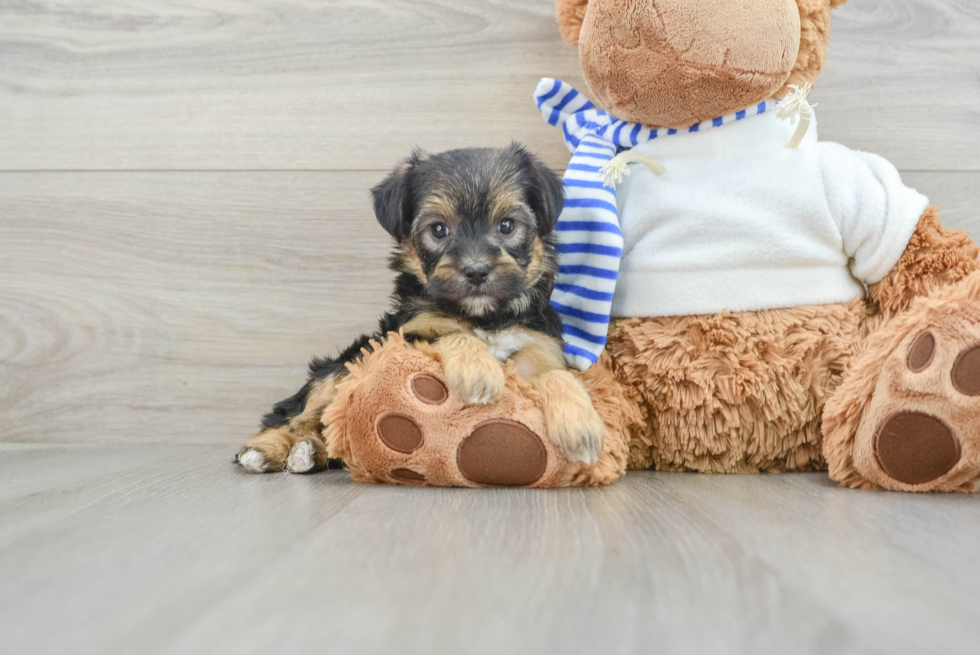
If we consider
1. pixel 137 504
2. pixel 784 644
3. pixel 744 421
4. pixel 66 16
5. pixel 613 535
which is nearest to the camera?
pixel 784 644

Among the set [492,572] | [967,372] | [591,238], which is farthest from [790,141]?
[492,572]

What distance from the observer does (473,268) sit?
5.18 feet

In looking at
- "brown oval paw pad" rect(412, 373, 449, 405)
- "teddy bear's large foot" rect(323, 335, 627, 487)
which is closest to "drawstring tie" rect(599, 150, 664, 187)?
"teddy bear's large foot" rect(323, 335, 627, 487)

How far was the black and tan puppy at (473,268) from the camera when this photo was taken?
161 centimetres

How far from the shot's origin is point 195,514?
1316 millimetres

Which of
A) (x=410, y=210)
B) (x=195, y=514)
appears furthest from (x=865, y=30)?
(x=195, y=514)

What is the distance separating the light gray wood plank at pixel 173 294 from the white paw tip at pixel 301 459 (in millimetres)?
577

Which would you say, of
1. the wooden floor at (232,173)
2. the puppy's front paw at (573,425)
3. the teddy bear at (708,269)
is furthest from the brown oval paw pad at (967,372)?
the puppy's front paw at (573,425)

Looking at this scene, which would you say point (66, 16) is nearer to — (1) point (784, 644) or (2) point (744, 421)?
(2) point (744, 421)

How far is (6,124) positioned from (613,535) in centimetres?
243

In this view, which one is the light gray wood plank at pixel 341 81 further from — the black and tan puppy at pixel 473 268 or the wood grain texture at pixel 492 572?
the wood grain texture at pixel 492 572

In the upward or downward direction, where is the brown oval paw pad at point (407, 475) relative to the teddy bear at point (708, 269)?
downward

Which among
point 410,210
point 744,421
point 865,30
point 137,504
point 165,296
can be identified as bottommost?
point 137,504

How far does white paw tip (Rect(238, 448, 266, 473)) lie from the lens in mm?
1858
